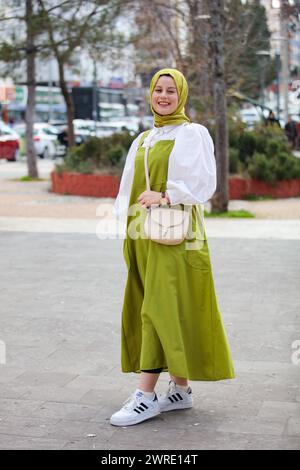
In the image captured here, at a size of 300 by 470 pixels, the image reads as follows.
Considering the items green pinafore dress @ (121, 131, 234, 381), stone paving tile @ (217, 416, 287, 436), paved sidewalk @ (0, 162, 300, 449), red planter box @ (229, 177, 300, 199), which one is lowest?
red planter box @ (229, 177, 300, 199)

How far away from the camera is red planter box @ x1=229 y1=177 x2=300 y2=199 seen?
62.1 feet

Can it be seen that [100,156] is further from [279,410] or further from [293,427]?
[293,427]

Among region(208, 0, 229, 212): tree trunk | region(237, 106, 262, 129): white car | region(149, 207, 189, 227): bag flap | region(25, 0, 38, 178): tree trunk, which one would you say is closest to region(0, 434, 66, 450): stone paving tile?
region(149, 207, 189, 227): bag flap

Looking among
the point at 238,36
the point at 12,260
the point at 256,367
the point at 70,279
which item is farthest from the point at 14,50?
the point at 256,367

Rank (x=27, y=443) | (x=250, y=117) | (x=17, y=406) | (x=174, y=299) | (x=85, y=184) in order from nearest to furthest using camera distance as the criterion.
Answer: (x=27, y=443) → (x=174, y=299) → (x=17, y=406) → (x=85, y=184) → (x=250, y=117)

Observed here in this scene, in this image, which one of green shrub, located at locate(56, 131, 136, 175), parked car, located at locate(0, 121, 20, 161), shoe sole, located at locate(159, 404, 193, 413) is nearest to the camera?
shoe sole, located at locate(159, 404, 193, 413)

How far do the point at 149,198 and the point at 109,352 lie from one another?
195 cm

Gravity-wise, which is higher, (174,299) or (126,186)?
(126,186)

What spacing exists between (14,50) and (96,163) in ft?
11.5

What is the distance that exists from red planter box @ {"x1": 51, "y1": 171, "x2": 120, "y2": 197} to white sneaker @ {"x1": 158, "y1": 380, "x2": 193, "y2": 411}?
45.6ft

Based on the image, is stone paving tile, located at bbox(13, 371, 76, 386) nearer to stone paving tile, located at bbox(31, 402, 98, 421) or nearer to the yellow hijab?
stone paving tile, located at bbox(31, 402, 98, 421)

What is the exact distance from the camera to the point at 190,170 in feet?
16.6

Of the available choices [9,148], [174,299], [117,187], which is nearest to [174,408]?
[174,299]

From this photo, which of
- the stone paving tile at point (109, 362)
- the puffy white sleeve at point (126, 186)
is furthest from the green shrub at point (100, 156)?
the puffy white sleeve at point (126, 186)
